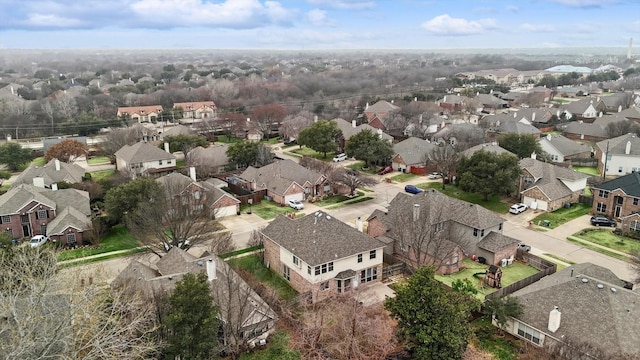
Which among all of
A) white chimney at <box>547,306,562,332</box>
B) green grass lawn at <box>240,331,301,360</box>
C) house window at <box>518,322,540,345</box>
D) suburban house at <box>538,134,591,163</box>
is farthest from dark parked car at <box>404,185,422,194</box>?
green grass lawn at <box>240,331,301,360</box>

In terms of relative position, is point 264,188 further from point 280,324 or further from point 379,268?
point 280,324

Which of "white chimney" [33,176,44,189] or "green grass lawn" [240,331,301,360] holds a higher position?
"white chimney" [33,176,44,189]

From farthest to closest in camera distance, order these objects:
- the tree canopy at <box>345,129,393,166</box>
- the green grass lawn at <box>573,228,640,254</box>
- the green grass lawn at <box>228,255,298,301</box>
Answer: the tree canopy at <box>345,129,393,166</box>, the green grass lawn at <box>573,228,640,254</box>, the green grass lawn at <box>228,255,298,301</box>

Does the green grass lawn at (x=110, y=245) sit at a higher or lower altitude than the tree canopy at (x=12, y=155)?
lower

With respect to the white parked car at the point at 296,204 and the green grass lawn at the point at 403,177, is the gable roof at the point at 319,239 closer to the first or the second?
the white parked car at the point at 296,204

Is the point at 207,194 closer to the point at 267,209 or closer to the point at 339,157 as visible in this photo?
the point at 267,209

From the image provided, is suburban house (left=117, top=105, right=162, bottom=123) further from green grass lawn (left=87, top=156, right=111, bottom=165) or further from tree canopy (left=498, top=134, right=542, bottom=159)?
tree canopy (left=498, top=134, right=542, bottom=159)

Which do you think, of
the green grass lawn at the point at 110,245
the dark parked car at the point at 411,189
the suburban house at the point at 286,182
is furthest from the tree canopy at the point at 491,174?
the green grass lawn at the point at 110,245
